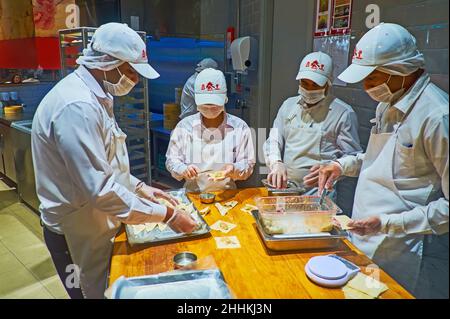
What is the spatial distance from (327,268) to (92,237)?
3.14ft

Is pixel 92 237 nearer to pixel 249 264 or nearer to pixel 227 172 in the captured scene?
pixel 249 264

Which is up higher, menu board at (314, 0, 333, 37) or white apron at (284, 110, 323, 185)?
menu board at (314, 0, 333, 37)

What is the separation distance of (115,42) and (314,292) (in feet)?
3.81

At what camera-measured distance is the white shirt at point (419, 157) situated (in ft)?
3.57

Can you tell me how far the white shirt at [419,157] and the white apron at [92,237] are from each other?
111cm

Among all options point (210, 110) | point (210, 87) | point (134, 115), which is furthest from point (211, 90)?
point (134, 115)

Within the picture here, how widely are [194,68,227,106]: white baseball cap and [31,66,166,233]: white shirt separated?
73cm

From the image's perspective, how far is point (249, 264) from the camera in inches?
51.4

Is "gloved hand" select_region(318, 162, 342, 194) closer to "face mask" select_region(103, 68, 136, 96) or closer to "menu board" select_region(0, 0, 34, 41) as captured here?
"face mask" select_region(103, 68, 136, 96)

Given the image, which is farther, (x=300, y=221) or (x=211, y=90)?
(x=211, y=90)

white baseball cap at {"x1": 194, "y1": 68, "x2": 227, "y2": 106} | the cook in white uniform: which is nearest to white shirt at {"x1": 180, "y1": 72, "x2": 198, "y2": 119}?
Result: the cook in white uniform

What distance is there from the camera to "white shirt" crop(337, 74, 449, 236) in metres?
1.09

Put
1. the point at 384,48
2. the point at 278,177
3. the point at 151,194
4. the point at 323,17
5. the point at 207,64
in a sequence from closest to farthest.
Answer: the point at 384,48
the point at 151,194
the point at 278,177
the point at 323,17
the point at 207,64

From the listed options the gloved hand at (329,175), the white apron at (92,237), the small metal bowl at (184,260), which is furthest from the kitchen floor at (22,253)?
the gloved hand at (329,175)
